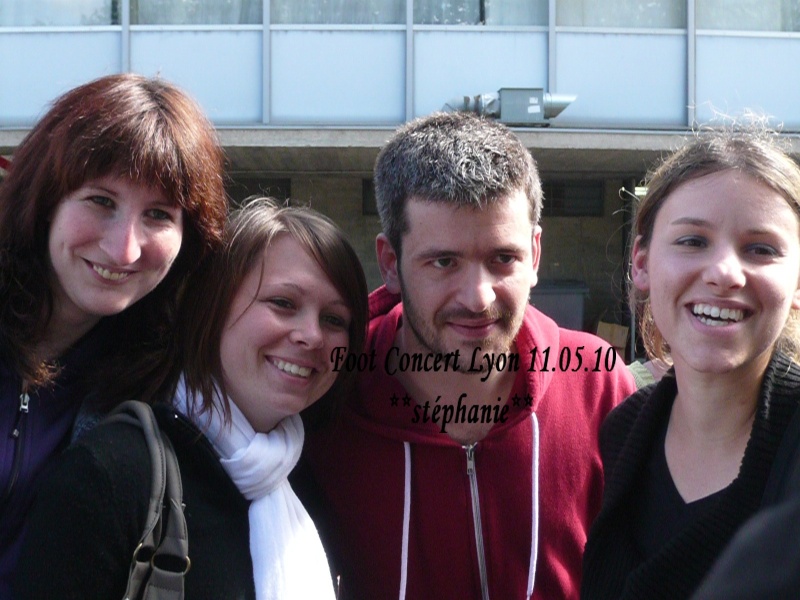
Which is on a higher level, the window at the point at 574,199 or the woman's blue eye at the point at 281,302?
the window at the point at 574,199

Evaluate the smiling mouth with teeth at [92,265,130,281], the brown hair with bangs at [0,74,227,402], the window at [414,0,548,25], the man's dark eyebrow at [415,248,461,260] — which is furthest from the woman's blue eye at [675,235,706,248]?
the window at [414,0,548,25]

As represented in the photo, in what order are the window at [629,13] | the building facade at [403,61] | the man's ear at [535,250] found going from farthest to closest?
1. the window at [629,13]
2. the building facade at [403,61]
3. the man's ear at [535,250]

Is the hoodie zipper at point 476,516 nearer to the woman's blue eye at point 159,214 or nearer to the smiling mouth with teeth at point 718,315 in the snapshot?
the smiling mouth with teeth at point 718,315

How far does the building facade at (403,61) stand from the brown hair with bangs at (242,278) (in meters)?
6.97

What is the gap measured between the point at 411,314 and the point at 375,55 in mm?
7556

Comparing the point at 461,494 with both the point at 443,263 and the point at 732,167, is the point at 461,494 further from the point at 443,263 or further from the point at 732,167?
the point at 732,167

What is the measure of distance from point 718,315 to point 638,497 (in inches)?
21.5

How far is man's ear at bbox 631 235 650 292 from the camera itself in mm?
2322

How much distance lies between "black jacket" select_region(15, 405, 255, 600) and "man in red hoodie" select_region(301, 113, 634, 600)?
57 cm

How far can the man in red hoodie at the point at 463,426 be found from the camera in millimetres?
2484

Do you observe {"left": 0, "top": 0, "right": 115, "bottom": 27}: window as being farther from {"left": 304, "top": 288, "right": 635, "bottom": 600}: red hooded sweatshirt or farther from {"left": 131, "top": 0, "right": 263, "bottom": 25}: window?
{"left": 304, "top": 288, "right": 635, "bottom": 600}: red hooded sweatshirt

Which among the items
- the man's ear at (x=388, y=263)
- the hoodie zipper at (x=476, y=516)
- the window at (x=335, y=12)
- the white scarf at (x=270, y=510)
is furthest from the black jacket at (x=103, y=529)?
the window at (x=335, y=12)

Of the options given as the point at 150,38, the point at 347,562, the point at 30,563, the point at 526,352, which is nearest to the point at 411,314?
the point at 526,352

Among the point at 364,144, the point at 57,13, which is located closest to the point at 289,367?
the point at 364,144
